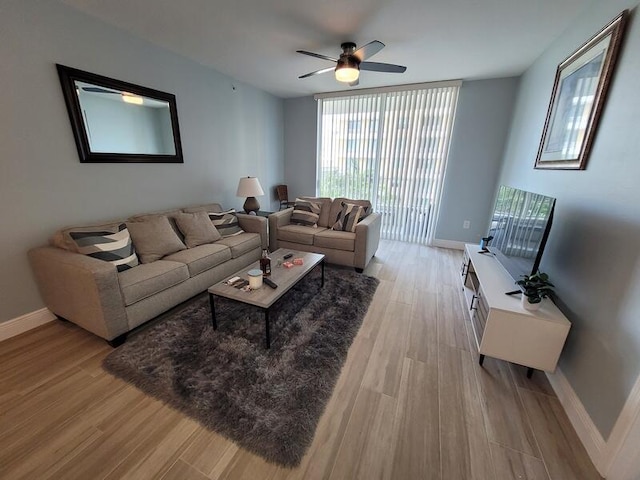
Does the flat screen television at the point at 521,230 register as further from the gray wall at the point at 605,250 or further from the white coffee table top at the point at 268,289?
the white coffee table top at the point at 268,289

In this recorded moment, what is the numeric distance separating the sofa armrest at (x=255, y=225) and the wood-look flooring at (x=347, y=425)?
181 centimetres

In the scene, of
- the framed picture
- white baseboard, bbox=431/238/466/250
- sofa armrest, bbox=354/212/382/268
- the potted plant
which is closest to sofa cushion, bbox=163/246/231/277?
sofa armrest, bbox=354/212/382/268

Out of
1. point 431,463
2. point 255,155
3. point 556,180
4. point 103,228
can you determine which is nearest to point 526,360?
point 431,463

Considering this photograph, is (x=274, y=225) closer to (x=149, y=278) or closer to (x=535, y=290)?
(x=149, y=278)

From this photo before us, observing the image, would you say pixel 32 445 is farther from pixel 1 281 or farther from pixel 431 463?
pixel 431 463

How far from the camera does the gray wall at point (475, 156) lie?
342cm

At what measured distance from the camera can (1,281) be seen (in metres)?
A: 1.84

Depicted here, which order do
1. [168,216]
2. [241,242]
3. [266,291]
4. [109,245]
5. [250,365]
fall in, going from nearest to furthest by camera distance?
[250,365], [266,291], [109,245], [168,216], [241,242]

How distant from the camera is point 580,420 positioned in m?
1.32

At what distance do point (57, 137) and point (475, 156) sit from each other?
470 centimetres

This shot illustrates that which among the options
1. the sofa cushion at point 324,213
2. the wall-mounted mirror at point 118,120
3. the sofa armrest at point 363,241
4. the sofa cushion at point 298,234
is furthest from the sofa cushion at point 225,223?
the sofa armrest at point 363,241

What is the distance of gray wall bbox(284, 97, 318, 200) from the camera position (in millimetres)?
4555

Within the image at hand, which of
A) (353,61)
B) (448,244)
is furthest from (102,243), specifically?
(448,244)

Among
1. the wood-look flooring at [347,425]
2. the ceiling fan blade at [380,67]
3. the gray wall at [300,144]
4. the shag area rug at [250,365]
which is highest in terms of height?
the ceiling fan blade at [380,67]
